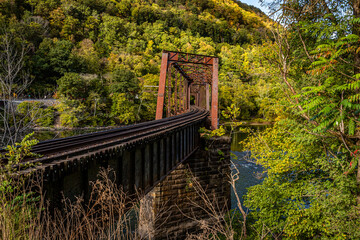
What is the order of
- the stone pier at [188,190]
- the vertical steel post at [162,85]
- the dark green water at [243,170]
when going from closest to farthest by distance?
1. the stone pier at [188,190]
2. the vertical steel post at [162,85]
3. the dark green water at [243,170]

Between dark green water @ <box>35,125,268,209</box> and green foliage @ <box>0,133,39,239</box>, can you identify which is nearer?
green foliage @ <box>0,133,39,239</box>

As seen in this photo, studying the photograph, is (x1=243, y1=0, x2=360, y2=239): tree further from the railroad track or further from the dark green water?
the railroad track

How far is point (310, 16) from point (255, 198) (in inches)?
289

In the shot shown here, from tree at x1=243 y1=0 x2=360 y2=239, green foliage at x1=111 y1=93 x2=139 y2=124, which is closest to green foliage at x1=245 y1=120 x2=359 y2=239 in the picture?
tree at x1=243 y1=0 x2=360 y2=239

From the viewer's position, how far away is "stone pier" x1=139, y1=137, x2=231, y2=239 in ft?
33.7

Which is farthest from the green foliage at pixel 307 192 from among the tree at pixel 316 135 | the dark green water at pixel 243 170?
the dark green water at pixel 243 170

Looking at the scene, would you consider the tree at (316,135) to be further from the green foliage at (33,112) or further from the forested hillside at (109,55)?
the green foliage at (33,112)

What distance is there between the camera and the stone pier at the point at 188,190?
1027 centimetres

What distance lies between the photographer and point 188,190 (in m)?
10.7

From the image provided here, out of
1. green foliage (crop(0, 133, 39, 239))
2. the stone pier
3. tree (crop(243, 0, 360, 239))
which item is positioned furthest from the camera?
the stone pier

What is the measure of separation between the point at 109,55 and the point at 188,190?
212 ft

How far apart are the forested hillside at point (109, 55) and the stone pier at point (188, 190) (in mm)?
4154

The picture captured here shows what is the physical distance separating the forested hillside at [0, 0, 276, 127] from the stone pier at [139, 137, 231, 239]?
13.6 feet

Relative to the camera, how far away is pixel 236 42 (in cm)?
10856
